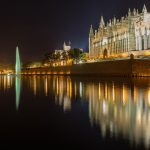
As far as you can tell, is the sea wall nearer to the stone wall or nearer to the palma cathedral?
the stone wall

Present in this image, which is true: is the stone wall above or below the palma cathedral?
below

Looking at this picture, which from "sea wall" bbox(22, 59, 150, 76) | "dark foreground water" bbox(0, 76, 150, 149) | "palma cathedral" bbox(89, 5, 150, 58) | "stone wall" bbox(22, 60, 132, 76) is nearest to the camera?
"dark foreground water" bbox(0, 76, 150, 149)

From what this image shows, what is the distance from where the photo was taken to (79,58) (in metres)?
94.1

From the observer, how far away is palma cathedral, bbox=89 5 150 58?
68.2 metres

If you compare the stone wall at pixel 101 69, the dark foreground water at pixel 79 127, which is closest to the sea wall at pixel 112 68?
the stone wall at pixel 101 69

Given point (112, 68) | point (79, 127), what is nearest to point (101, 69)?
point (112, 68)

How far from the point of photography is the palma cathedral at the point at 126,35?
68250mm

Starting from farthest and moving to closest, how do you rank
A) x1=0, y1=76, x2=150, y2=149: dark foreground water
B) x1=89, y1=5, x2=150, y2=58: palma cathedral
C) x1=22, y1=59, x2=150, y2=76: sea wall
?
x1=89, y1=5, x2=150, y2=58: palma cathedral < x1=22, y1=59, x2=150, y2=76: sea wall < x1=0, y1=76, x2=150, y2=149: dark foreground water

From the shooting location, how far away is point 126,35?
7575 cm

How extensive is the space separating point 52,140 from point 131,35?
225ft

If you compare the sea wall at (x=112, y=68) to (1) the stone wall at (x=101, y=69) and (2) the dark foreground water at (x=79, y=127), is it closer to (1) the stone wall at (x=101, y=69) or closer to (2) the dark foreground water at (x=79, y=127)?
(1) the stone wall at (x=101, y=69)

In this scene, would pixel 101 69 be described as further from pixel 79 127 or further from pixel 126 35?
pixel 79 127

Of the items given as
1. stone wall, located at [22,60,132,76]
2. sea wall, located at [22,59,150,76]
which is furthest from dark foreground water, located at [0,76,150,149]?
stone wall, located at [22,60,132,76]

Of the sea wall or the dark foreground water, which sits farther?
the sea wall
